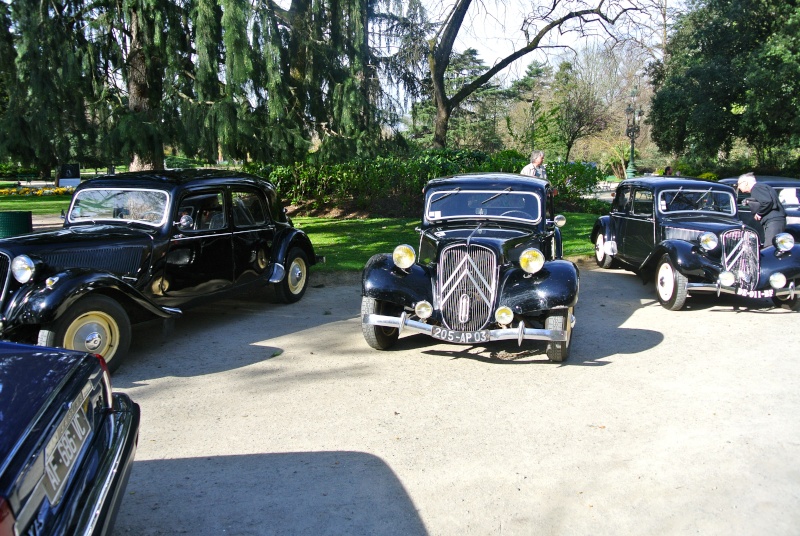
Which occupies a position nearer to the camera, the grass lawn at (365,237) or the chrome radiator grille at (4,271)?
the chrome radiator grille at (4,271)

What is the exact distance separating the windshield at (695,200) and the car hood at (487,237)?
3.47m

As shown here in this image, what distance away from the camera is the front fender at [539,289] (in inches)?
237

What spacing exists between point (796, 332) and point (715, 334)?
921 millimetres

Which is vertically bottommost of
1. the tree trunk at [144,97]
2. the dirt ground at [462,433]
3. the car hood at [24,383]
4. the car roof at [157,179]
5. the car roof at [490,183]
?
the dirt ground at [462,433]

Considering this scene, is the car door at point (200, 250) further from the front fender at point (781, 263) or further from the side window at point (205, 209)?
the front fender at point (781, 263)

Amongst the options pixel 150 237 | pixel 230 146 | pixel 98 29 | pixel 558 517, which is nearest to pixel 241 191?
pixel 150 237

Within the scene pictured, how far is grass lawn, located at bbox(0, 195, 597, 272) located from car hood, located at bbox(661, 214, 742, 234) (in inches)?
117

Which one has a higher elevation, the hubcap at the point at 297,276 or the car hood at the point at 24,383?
the car hood at the point at 24,383

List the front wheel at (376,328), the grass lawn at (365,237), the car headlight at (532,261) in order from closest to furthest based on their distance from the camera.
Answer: the car headlight at (532,261)
the front wheel at (376,328)
the grass lawn at (365,237)

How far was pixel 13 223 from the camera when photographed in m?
9.73

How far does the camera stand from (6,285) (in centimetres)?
558

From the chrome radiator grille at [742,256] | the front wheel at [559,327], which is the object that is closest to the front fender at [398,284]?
the front wheel at [559,327]

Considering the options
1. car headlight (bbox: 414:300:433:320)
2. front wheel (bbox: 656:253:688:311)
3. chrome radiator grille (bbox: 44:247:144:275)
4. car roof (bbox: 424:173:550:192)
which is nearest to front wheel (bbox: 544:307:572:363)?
car headlight (bbox: 414:300:433:320)

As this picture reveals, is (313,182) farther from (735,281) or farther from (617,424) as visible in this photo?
(617,424)
